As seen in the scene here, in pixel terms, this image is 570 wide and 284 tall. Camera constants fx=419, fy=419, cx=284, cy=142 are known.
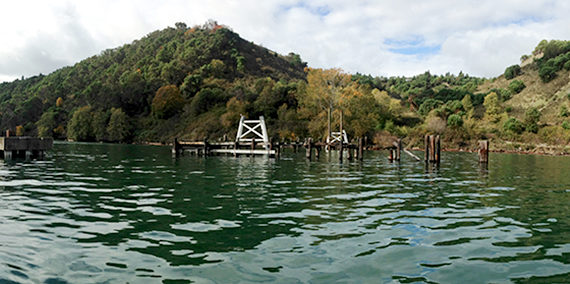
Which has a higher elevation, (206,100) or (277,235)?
(206,100)

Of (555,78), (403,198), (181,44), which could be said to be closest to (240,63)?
(181,44)

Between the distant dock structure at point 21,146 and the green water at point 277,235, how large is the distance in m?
15.5

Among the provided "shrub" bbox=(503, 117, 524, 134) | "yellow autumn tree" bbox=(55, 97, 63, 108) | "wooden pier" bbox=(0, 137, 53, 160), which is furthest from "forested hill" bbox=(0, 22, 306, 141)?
"wooden pier" bbox=(0, 137, 53, 160)

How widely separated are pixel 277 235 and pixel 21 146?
89.3 feet

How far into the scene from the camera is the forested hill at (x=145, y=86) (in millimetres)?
102500

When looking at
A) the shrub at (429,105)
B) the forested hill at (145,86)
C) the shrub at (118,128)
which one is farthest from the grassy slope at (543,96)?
the shrub at (118,128)

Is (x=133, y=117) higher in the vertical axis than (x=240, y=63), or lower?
lower

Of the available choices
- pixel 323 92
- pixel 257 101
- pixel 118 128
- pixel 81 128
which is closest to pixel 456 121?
pixel 323 92

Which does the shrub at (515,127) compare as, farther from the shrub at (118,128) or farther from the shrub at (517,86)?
the shrub at (118,128)

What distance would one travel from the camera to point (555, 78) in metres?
93.9

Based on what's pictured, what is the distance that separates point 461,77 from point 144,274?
18331 centimetres

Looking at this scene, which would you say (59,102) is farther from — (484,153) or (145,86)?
(484,153)

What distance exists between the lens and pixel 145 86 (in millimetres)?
118375

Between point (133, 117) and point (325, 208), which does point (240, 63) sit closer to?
point (133, 117)
